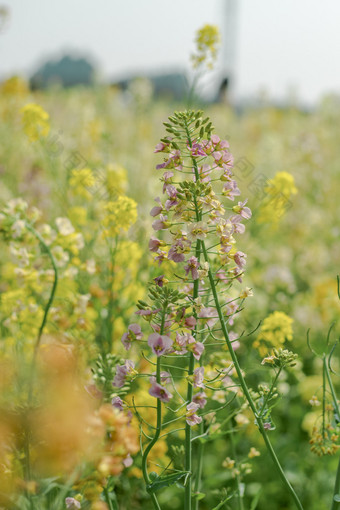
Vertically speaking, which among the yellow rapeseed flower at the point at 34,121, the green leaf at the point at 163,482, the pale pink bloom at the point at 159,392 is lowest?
the green leaf at the point at 163,482

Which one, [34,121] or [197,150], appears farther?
[34,121]

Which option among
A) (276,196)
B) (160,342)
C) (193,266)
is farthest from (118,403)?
(276,196)

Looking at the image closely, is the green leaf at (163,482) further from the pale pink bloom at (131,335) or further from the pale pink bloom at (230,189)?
the pale pink bloom at (230,189)

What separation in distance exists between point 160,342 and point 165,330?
0.14 ft

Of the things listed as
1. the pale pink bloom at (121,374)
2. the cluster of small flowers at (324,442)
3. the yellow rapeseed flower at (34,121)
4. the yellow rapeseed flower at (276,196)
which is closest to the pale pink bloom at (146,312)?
the pale pink bloom at (121,374)

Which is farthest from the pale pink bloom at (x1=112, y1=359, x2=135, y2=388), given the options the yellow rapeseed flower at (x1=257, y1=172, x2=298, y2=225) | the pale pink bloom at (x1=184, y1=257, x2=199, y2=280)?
the yellow rapeseed flower at (x1=257, y1=172, x2=298, y2=225)

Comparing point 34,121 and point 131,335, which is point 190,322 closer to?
point 131,335

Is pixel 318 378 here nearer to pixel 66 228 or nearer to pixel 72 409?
pixel 66 228

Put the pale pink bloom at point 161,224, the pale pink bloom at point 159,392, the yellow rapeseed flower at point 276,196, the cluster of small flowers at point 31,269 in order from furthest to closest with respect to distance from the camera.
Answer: the yellow rapeseed flower at point 276,196, the cluster of small flowers at point 31,269, the pale pink bloom at point 161,224, the pale pink bloom at point 159,392

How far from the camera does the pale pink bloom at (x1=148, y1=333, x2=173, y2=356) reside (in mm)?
873

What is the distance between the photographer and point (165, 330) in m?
0.92

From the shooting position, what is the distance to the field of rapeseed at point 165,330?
0.93 metres

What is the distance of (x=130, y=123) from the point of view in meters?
6.54

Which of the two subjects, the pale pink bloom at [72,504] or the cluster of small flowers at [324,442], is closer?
the pale pink bloom at [72,504]
